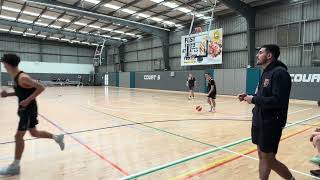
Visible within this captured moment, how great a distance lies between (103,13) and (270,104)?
2494 centimetres

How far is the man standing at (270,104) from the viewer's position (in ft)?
9.60

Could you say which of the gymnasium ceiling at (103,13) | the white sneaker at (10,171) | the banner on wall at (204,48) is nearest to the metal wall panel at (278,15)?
the gymnasium ceiling at (103,13)

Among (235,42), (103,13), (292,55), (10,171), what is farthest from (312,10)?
(10,171)

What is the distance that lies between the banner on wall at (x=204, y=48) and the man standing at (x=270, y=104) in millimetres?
20457

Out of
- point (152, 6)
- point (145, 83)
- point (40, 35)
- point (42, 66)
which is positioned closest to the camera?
point (152, 6)

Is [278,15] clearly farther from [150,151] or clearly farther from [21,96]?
[21,96]

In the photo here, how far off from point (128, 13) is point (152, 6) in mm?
3473

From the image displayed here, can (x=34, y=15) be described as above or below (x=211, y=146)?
above

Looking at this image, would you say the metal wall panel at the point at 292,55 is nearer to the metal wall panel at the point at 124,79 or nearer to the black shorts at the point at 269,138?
the black shorts at the point at 269,138

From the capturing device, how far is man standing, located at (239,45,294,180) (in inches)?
115

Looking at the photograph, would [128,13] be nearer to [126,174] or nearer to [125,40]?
[125,40]

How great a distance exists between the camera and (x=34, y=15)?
27.0m

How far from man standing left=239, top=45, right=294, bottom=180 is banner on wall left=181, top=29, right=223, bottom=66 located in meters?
20.5

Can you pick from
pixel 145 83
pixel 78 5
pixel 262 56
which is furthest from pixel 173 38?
pixel 262 56
